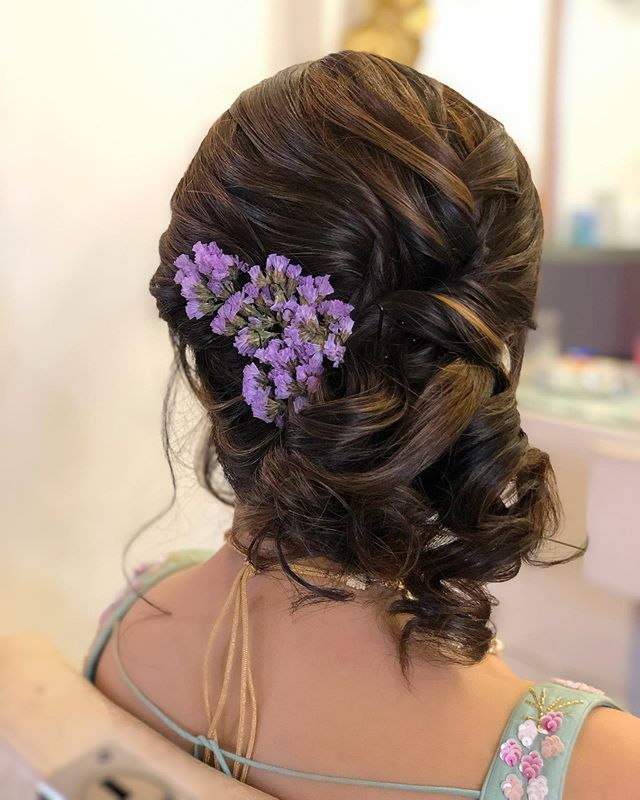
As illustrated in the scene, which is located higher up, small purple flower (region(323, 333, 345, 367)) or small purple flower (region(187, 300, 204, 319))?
small purple flower (region(187, 300, 204, 319))

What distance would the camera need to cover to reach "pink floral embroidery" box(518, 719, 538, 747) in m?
0.60

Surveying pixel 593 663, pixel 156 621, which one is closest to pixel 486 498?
pixel 156 621

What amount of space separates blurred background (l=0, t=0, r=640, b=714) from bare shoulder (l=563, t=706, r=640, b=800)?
0.60m

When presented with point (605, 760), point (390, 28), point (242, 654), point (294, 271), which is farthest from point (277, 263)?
point (390, 28)

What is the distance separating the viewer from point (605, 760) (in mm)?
583

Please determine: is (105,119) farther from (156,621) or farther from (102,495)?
(156,621)

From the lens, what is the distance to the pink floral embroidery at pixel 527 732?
60cm

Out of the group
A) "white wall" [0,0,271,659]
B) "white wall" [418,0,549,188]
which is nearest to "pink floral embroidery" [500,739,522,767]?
"white wall" [0,0,271,659]

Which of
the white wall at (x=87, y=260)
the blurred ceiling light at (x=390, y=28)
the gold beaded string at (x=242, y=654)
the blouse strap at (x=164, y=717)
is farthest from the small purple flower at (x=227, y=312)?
the blurred ceiling light at (x=390, y=28)

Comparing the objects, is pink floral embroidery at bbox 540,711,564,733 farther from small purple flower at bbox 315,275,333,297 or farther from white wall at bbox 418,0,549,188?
white wall at bbox 418,0,549,188

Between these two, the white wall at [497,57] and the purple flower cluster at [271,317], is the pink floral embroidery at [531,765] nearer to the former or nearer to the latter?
the purple flower cluster at [271,317]

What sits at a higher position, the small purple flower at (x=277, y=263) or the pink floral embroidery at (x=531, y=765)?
the small purple flower at (x=277, y=263)

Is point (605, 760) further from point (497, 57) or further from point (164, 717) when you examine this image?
point (497, 57)

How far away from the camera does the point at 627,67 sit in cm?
190
